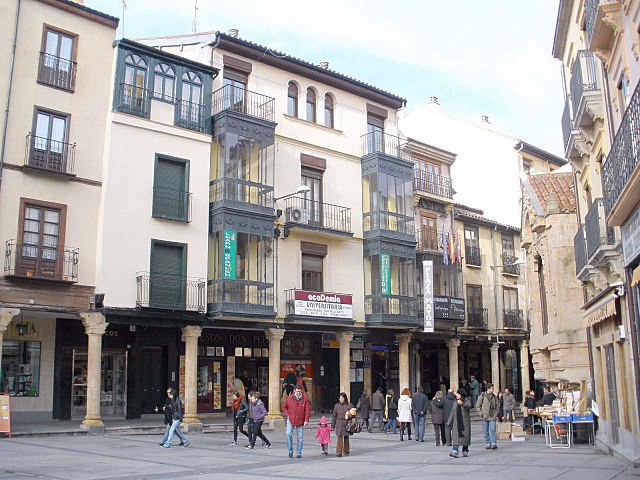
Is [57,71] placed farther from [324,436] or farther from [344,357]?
[344,357]

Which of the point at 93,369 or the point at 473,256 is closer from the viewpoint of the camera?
→ the point at 93,369

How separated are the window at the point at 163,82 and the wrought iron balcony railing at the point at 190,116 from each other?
1.66 feet

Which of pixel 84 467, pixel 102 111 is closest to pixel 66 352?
pixel 102 111

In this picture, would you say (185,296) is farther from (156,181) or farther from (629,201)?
(629,201)

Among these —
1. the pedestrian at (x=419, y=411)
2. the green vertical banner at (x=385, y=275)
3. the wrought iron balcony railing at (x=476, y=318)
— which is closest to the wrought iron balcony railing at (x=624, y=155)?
the pedestrian at (x=419, y=411)

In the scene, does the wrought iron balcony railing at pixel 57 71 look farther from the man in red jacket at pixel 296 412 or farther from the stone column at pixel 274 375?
the man in red jacket at pixel 296 412

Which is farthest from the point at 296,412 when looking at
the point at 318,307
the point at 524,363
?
the point at 524,363

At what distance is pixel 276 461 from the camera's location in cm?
1684

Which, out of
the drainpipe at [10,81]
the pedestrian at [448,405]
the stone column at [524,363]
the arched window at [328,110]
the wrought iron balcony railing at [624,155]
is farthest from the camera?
the stone column at [524,363]

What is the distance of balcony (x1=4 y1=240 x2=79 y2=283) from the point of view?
2108cm

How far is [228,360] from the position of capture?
29.1 m

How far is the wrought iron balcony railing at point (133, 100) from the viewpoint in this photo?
946 inches

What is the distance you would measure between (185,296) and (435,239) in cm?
1619

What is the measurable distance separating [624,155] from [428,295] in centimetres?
2097
